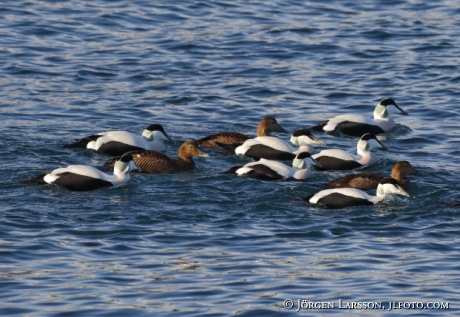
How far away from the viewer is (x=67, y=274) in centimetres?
895

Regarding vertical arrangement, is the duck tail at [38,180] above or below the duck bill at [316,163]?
above

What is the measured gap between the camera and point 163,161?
1296cm

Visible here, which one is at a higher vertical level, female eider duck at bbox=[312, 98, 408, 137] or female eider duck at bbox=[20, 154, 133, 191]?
female eider duck at bbox=[20, 154, 133, 191]

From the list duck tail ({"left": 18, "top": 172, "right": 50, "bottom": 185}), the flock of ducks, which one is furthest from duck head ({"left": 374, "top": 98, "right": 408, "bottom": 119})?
duck tail ({"left": 18, "top": 172, "right": 50, "bottom": 185})

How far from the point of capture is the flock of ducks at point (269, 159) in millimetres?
11594

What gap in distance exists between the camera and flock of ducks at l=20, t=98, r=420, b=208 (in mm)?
11594

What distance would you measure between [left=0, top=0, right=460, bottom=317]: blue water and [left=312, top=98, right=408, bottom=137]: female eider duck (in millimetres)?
178

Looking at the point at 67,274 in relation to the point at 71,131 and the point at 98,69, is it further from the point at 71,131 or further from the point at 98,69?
the point at 98,69

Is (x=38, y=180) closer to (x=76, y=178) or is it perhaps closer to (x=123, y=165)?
(x=76, y=178)

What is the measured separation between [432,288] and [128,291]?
254cm

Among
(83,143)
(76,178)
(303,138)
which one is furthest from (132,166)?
(303,138)

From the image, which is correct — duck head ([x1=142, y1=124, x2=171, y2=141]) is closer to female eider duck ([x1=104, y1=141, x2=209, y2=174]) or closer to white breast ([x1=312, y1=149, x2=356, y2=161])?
female eider duck ([x1=104, y1=141, x2=209, y2=174])

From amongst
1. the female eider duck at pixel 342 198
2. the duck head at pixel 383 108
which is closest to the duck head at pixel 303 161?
the female eider duck at pixel 342 198

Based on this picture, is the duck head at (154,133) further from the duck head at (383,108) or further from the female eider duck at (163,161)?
the duck head at (383,108)
